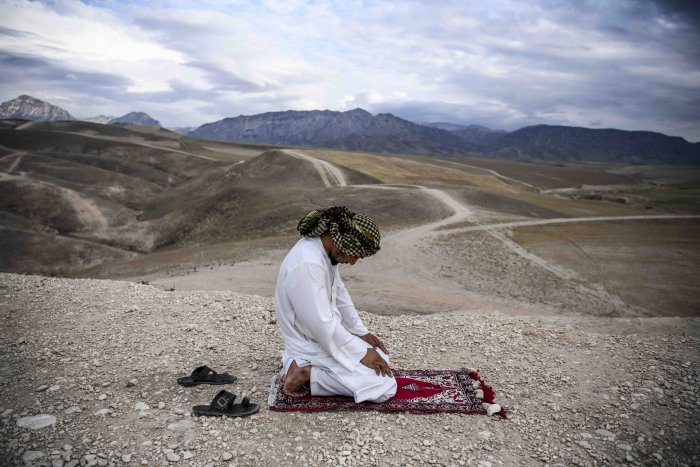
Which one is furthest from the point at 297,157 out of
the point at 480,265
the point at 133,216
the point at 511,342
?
the point at 511,342

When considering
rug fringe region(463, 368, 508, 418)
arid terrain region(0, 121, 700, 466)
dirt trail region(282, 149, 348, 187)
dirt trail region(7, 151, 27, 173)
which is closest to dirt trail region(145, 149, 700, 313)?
arid terrain region(0, 121, 700, 466)

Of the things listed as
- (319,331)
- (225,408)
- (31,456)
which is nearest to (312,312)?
(319,331)

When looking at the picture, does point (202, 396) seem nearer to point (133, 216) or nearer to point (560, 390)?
point (560, 390)

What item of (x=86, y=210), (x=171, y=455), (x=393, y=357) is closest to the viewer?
(x=171, y=455)

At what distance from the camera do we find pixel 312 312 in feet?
16.1

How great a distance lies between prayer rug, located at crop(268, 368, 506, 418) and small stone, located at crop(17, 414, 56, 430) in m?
2.42

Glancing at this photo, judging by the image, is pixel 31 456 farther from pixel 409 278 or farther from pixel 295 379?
pixel 409 278

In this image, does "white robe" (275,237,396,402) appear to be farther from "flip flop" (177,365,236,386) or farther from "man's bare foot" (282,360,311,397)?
"flip flop" (177,365,236,386)

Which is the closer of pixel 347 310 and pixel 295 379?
pixel 295 379

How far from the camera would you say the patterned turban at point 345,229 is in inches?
196

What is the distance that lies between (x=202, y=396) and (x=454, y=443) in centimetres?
320

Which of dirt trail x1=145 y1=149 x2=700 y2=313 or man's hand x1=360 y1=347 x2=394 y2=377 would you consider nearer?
man's hand x1=360 y1=347 x2=394 y2=377

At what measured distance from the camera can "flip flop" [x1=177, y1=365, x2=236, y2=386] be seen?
5.85m

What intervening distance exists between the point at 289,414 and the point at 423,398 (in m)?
1.73
